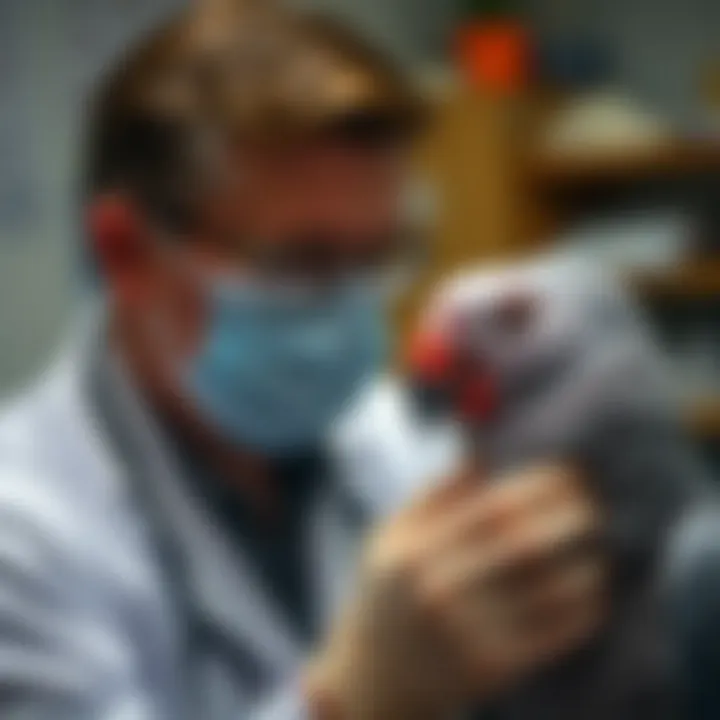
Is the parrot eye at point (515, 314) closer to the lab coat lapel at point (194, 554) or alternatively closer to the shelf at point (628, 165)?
the shelf at point (628, 165)

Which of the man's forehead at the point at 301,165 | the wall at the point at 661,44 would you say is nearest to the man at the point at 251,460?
the man's forehead at the point at 301,165

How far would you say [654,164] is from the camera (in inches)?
26.8

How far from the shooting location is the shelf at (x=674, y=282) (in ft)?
2.22

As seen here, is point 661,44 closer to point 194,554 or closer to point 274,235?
point 274,235

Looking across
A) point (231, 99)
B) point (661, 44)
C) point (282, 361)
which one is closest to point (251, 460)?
point (282, 361)

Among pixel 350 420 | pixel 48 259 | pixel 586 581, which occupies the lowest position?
pixel 586 581

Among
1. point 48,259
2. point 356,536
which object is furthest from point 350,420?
point 48,259

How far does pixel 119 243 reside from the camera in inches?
26.0

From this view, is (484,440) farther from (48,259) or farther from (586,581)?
(48,259)

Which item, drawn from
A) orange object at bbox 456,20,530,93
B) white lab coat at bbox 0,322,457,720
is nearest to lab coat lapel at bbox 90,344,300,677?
white lab coat at bbox 0,322,457,720

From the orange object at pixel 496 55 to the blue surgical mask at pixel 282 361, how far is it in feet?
0.37

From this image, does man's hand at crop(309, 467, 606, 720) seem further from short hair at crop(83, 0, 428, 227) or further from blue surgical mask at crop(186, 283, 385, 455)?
short hair at crop(83, 0, 428, 227)

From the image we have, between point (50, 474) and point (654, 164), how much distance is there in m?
0.31

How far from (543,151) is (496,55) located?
0.16ft
